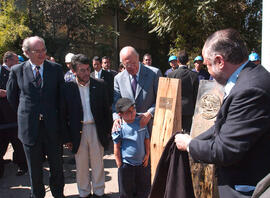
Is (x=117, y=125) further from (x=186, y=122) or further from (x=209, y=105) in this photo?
(x=186, y=122)

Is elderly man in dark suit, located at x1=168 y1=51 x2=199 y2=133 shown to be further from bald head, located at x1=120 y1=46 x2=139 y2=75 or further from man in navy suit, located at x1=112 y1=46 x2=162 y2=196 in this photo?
bald head, located at x1=120 y1=46 x2=139 y2=75

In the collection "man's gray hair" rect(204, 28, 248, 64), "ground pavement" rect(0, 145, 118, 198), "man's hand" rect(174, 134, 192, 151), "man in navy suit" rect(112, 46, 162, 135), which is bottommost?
"ground pavement" rect(0, 145, 118, 198)

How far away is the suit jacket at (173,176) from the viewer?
2088 millimetres

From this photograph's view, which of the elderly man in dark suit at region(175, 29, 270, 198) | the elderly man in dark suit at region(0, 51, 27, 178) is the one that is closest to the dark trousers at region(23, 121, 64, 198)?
the elderly man in dark suit at region(0, 51, 27, 178)

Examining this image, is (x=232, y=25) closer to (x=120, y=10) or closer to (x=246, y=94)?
(x=120, y=10)

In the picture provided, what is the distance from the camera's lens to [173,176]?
2119 mm

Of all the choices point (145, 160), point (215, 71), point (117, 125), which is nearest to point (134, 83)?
point (117, 125)

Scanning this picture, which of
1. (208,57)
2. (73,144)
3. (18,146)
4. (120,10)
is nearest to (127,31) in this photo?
(120,10)

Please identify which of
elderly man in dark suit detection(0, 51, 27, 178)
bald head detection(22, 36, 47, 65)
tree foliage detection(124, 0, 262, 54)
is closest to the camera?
bald head detection(22, 36, 47, 65)

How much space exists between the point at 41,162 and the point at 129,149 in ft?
4.20

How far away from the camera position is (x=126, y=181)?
3137mm

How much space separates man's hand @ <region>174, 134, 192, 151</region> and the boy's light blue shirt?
1121mm

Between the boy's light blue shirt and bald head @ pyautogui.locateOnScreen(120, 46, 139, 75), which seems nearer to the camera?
the boy's light blue shirt

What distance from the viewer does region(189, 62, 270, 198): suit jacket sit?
1474 millimetres
